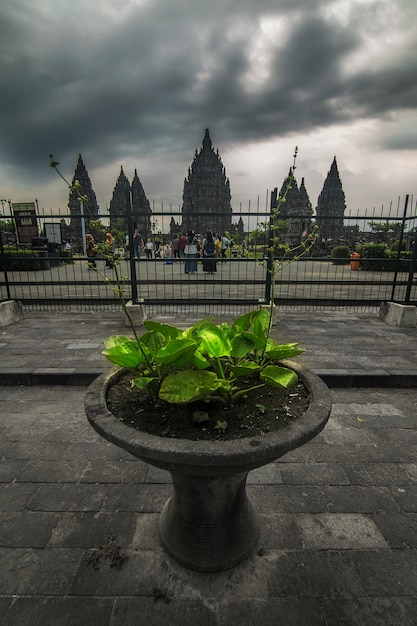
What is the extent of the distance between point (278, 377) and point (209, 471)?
1.77 feet

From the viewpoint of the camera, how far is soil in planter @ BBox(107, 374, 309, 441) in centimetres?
146

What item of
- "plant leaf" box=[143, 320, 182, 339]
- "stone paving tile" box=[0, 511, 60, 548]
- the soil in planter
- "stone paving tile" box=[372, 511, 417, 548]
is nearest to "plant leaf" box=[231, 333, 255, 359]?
the soil in planter

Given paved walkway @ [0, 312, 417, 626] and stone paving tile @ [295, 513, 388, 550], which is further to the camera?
stone paving tile @ [295, 513, 388, 550]

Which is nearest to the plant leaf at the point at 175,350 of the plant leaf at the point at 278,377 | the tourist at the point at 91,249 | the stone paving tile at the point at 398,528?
the plant leaf at the point at 278,377

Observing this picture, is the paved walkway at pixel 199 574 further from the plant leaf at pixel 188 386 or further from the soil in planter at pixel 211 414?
the plant leaf at pixel 188 386

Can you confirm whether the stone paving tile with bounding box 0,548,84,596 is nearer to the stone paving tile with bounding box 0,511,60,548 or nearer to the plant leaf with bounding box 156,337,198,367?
the stone paving tile with bounding box 0,511,60,548

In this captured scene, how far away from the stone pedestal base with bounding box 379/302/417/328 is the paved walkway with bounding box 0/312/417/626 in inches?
111

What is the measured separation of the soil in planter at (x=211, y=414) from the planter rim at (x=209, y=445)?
0.25 ft

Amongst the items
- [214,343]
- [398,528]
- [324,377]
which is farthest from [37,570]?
[324,377]

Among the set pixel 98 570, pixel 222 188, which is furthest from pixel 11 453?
pixel 222 188

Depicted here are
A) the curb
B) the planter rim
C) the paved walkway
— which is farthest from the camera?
the curb

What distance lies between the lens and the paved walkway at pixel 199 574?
1.53 m

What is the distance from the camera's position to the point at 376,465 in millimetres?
2521

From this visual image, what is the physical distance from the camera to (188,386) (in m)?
1.45
